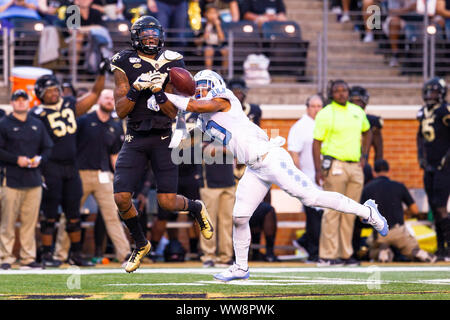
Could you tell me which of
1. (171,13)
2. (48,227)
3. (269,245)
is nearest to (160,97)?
(48,227)

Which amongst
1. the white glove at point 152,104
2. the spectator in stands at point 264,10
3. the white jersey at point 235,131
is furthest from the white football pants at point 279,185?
the spectator in stands at point 264,10

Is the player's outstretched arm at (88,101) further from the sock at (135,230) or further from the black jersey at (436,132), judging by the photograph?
the black jersey at (436,132)

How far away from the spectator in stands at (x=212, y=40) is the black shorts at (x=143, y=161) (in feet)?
21.5

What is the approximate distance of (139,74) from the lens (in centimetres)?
845

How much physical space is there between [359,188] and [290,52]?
4.03 metres

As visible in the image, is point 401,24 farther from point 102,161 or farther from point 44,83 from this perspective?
point 44,83

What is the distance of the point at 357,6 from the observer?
17469mm

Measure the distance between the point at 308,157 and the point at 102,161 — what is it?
2801 mm

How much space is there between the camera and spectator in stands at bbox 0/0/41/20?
1505cm

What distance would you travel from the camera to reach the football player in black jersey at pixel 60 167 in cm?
1204
